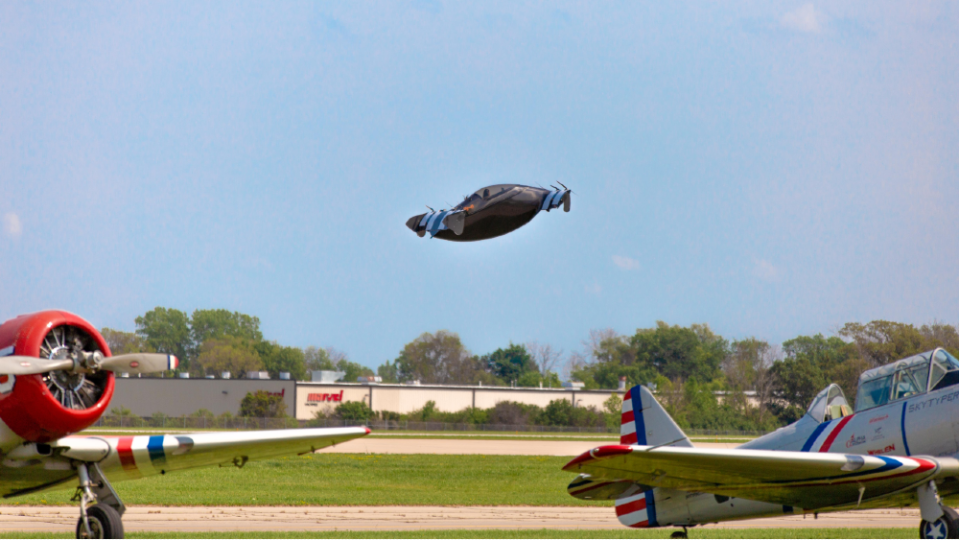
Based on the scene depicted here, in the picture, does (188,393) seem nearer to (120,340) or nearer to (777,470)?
(120,340)

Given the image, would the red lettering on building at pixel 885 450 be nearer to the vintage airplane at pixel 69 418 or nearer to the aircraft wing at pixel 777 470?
the aircraft wing at pixel 777 470

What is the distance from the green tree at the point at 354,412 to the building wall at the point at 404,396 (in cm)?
240

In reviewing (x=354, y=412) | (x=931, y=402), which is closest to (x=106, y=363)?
(x=931, y=402)

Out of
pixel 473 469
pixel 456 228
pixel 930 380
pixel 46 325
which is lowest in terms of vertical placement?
pixel 473 469

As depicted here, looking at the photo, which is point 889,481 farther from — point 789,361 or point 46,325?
point 789,361

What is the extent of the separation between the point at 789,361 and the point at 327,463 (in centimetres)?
4917

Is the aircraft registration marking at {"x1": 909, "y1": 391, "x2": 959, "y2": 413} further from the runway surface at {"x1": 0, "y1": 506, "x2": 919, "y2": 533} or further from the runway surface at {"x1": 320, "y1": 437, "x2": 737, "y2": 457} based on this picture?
the runway surface at {"x1": 320, "y1": 437, "x2": 737, "y2": 457}

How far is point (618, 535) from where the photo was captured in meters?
13.9

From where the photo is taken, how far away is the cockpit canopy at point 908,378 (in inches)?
403

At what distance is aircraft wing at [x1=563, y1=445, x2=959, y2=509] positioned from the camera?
8.92 m

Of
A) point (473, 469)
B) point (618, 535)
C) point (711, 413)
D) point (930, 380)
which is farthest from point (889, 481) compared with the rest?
point (711, 413)

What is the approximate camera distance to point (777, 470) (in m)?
9.61

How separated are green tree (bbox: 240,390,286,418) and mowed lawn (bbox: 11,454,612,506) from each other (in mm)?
38936

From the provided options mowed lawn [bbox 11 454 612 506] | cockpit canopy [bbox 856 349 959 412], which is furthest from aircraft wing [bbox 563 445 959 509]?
mowed lawn [bbox 11 454 612 506]
